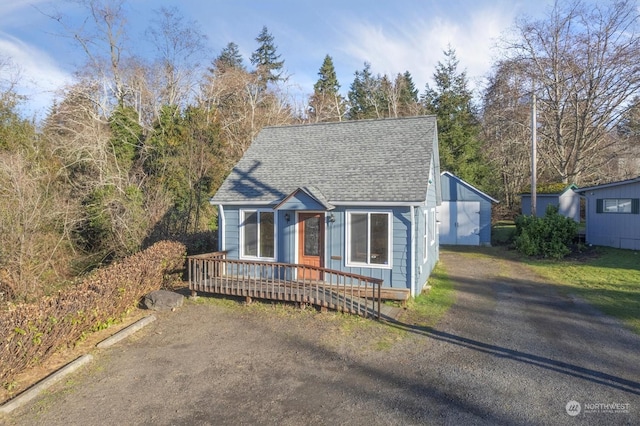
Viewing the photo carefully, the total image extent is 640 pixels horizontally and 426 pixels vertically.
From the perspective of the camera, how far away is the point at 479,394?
199 inches

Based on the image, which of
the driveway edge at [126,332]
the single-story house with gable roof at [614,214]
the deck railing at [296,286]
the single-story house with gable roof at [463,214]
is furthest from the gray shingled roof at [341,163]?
the single-story house with gable roof at [614,214]

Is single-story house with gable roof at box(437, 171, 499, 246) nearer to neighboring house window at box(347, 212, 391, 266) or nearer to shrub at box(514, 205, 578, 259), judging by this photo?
shrub at box(514, 205, 578, 259)

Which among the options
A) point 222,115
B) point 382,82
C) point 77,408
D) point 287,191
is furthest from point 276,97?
point 77,408

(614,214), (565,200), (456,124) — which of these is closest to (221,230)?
(614,214)

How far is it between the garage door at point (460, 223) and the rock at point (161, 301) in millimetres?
15888

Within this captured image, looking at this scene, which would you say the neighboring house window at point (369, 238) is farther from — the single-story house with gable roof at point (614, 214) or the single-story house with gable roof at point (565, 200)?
the single-story house with gable roof at point (565, 200)

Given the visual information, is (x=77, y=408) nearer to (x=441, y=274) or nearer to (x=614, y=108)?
(x=441, y=274)

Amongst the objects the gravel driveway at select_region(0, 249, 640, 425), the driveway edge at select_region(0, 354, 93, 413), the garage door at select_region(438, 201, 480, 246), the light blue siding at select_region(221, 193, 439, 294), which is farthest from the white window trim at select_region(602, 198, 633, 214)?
the driveway edge at select_region(0, 354, 93, 413)

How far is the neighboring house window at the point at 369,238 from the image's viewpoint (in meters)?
9.93

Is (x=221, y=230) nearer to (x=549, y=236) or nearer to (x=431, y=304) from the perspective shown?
(x=431, y=304)

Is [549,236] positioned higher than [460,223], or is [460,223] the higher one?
[460,223]

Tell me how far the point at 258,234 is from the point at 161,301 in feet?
10.9

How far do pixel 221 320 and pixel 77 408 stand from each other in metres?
3.83

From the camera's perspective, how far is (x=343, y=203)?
10.2 metres
